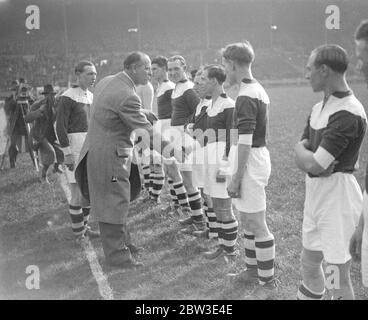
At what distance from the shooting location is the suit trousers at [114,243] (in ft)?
14.1

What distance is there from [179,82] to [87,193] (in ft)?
6.61

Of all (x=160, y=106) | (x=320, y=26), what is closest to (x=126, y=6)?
(x=320, y=26)

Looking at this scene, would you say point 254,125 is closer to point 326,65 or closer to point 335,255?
point 326,65

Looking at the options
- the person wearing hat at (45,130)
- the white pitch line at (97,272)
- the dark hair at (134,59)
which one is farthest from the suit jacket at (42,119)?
the dark hair at (134,59)

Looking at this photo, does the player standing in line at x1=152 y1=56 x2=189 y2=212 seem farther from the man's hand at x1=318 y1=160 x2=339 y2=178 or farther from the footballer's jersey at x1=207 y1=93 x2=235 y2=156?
the man's hand at x1=318 y1=160 x2=339 y2=178

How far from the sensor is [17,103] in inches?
359

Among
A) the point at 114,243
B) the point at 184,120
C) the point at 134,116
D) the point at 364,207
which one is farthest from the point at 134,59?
the point at 364,207

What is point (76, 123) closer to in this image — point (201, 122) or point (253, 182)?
point (201, 122)

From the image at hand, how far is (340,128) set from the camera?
254cm

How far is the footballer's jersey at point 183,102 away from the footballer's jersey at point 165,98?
0.56 metres

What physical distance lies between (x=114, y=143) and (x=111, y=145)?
0.12 ft

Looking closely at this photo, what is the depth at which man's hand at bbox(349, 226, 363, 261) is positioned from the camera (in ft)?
8.09

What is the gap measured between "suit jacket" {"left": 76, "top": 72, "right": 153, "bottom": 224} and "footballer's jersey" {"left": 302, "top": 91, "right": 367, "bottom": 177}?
1811 mm

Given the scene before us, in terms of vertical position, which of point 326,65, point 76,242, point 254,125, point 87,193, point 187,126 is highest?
point 326,65
